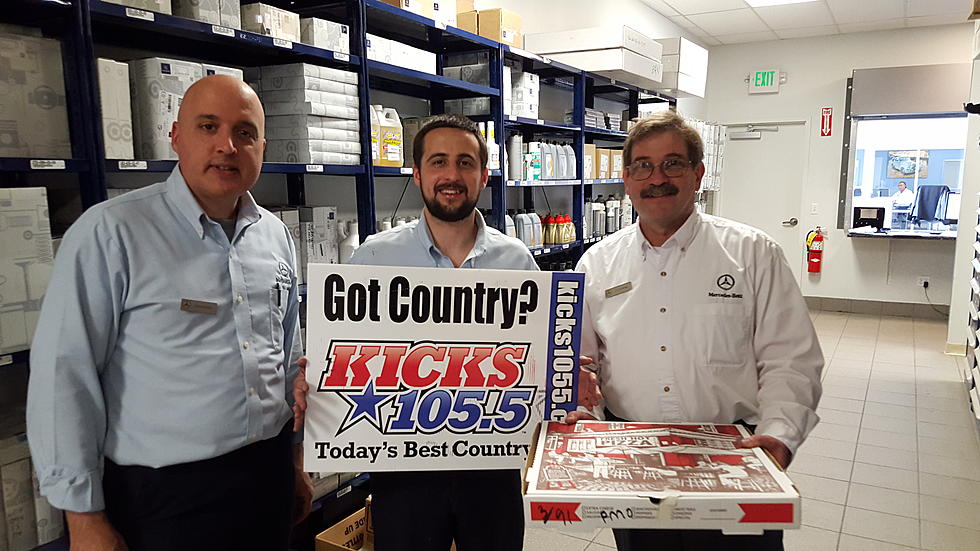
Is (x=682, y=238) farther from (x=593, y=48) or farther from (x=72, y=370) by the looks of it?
(x=593, y=48)

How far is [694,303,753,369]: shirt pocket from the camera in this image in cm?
167

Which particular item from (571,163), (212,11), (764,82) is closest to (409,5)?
(212,11)

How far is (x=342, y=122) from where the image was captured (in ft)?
9.12

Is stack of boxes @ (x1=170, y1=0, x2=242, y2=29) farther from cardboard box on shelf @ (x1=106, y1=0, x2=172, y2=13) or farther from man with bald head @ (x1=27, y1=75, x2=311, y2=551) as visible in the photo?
man with bald head @ (x1=27, y1=75, x2=311, y2=551)

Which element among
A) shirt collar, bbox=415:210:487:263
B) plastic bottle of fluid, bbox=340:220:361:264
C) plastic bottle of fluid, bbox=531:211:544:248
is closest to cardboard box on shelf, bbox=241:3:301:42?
plastic bottle of fluid, bbox=340:220:361:264

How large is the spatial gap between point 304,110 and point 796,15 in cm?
650

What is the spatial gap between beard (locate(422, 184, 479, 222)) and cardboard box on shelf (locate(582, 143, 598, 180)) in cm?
354

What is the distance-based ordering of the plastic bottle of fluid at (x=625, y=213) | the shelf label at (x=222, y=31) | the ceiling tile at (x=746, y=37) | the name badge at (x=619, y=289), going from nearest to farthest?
the name badge at (x=619, y=289) → the shelf label at (x=222, y=31) → the plastic bottle of fluid at (x=625, y=213) → the ceiling tile at (x=746, y=37)

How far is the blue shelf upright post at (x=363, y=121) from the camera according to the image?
2797 millimetres

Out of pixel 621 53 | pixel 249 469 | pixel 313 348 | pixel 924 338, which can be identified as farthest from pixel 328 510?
pixel 924 338

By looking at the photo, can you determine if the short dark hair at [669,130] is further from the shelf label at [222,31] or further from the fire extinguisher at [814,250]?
the fire extinguisher at [814,250]

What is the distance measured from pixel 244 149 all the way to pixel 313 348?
20.5 inches

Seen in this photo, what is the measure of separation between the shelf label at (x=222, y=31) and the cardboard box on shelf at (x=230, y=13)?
5 centimetres

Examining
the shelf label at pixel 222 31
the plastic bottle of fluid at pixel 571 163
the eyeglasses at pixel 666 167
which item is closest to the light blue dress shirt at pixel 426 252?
the eyeglasses at pixel 666 167
